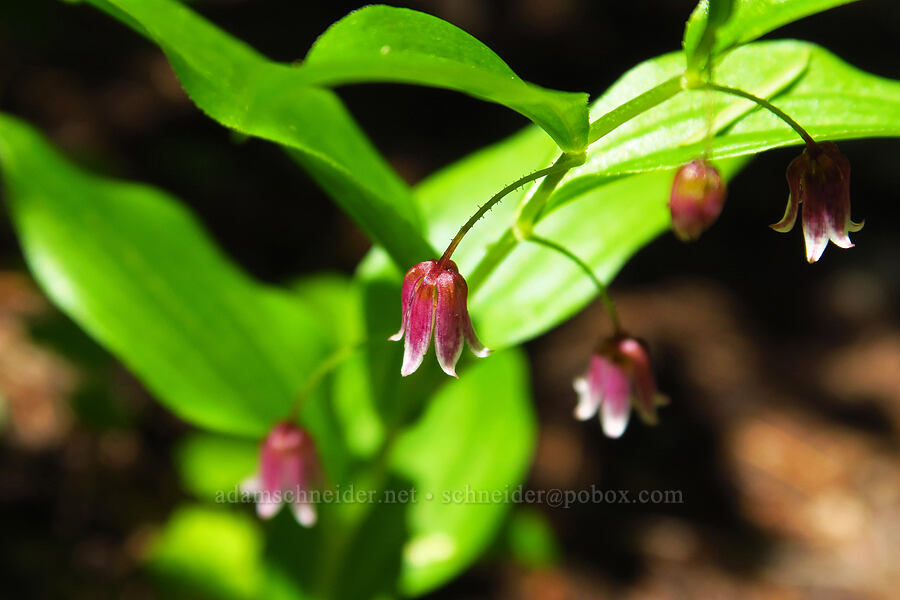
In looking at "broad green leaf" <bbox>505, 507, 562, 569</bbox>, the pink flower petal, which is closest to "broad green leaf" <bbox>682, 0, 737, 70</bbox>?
the pink flower petal

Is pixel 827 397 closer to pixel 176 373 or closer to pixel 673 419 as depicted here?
pixel 673 419

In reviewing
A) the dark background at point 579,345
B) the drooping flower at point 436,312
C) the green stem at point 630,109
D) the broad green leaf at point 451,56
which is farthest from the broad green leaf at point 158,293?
the dark background at point 579,345

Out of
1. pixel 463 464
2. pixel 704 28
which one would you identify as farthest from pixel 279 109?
pixel 463 464

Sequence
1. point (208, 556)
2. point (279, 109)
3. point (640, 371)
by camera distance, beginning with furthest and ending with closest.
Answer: point (208, 556)
point (640, 371)
point (279, 109)

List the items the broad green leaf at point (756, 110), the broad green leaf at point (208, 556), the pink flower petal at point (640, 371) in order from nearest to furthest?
1. the broad green leaf at point (756, 110)
2. the pink flower petal at point (640, 371)
3. the broad green leaf at point (208, 556)

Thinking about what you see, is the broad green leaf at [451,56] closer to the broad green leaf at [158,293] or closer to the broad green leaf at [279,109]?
the broad green leaf at [279,109]

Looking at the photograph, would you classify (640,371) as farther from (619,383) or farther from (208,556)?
(208,556)
